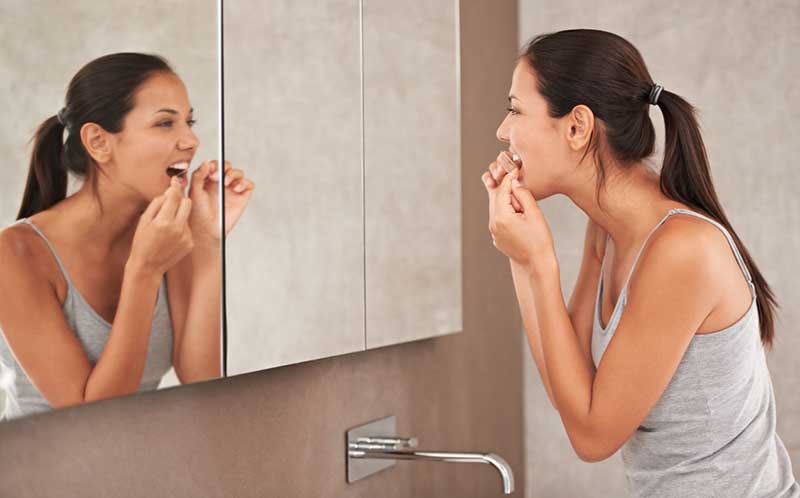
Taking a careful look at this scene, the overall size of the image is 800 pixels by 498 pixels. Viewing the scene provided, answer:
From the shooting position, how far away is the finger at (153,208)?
0.93 metres

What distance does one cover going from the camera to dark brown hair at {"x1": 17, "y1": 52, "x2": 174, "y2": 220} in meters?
0.80

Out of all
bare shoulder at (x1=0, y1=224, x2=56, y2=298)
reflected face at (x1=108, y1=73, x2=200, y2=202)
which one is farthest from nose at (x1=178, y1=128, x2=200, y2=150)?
bare shoulder at (x1=0, y1=224, x2=56, y2=298)

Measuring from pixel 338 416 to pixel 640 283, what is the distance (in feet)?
1.70

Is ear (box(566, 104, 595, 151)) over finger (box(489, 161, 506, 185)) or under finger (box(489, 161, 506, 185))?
over

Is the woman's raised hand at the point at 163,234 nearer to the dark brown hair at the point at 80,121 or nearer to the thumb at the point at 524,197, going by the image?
the dark brown hair at the point at 80,121

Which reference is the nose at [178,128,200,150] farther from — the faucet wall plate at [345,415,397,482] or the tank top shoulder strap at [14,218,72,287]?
the faucet wall plate at [345,415,397,482]

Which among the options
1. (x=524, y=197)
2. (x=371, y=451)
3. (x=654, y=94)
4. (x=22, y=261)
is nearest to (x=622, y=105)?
(x=654, y=94)

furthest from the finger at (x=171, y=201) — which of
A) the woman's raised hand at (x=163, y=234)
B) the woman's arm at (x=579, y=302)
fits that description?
the woman's arm at (x=579, y=302)

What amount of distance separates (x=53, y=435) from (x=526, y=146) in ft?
2.31

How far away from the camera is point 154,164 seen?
0.94 metres

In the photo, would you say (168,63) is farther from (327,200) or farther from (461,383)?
(461,383)

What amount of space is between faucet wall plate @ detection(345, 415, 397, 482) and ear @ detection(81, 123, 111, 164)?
664 millimetres

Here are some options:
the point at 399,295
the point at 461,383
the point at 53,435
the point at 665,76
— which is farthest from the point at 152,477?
the point at 665,76

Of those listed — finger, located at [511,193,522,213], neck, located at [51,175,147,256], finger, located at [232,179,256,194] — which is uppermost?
finger, located at [232,179,256,194]
